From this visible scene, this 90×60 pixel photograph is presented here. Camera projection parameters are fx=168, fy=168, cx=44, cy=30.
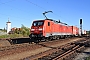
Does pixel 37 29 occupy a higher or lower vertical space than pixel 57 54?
higher

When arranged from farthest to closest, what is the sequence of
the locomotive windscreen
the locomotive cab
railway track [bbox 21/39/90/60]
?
the locomotive windscreen
the locomotive cab
railway track [bbox 21/39/90/60]

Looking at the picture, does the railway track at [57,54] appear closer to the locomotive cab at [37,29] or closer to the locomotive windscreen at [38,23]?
the locomotive cab at [37,29]

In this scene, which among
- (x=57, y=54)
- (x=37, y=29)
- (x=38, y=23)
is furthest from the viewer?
(x=38, y=23)

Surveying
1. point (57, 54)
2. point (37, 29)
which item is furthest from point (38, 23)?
point (57, 54)

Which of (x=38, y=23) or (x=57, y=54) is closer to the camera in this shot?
(x=57, y=54)

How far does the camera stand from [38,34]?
21.4 meters

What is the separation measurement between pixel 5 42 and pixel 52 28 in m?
6.94

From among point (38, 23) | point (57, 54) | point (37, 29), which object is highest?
point (38, 23)

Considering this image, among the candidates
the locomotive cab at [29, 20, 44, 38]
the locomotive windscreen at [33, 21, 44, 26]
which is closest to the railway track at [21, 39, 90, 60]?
the locomotive cab at [29, 20, 44, 38]

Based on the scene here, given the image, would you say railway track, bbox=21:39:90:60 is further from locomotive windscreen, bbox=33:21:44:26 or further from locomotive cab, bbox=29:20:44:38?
locomotive windscreen, bbox=33:21:44:26

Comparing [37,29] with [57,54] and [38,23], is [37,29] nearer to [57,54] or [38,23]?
[38,23]

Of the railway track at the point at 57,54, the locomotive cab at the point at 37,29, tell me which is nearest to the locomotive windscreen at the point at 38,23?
Answer: the locomotive cab at the point at 37,29

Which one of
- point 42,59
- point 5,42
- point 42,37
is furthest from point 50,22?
point 42,59

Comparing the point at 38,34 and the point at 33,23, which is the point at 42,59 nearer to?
the point at 38,34
